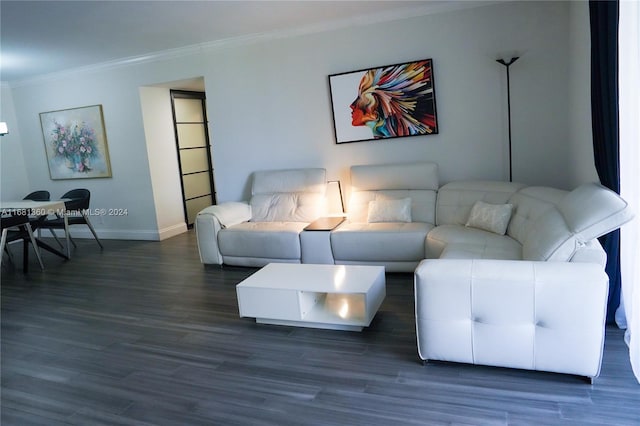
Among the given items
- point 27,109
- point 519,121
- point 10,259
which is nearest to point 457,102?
point 519,121

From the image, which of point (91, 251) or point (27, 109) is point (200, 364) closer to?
point (91, 251)

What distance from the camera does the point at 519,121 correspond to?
4207 mm

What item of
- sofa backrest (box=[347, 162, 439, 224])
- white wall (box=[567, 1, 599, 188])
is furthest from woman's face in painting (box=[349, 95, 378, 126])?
white wall (box=[567, 1, 599, 188])

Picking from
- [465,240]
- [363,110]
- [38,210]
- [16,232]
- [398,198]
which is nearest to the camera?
[465,240]

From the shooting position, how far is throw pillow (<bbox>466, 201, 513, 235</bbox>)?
11.5 feet

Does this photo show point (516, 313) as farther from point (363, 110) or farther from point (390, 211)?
point (363, 110)

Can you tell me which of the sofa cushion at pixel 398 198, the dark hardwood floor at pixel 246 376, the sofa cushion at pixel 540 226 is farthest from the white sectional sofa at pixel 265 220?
the sofa cushion at pixel 540 226

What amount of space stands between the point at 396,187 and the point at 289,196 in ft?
3.92

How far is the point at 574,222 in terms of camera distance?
7.87 ft

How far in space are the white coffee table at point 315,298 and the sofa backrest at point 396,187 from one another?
1.24m

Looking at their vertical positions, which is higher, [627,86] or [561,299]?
[627,86]

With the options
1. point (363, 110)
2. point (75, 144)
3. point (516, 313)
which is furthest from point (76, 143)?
point (516, 313)

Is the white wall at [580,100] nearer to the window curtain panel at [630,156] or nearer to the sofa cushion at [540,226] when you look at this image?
the sofa cushion at [540,226]

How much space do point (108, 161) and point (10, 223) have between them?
169cm
